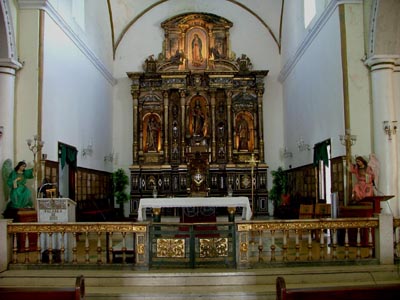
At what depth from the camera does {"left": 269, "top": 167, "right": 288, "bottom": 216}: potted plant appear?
66.2 ft

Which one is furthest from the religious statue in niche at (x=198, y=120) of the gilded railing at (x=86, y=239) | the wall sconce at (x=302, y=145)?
the gilded railing at (x=86, y=239)

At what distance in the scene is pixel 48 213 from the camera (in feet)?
31.2

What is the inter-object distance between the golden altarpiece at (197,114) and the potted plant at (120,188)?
1.48 ft

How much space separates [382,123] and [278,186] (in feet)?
28.9

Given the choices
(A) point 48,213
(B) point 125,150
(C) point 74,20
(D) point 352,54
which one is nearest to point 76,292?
(A) point 48,213

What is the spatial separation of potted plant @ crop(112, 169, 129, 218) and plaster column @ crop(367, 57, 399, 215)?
11.2 m

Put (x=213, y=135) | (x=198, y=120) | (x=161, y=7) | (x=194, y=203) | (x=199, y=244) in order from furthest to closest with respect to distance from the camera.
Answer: (x=161, y=7) → (x=198, y=120) → (x=213, y=135) → (x=194, y=203) → (x=199, y=244)

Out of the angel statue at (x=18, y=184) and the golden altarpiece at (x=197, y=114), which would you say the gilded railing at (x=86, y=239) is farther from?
the golden altarpiece at (x=197, y=114)

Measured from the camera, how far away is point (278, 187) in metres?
20.3

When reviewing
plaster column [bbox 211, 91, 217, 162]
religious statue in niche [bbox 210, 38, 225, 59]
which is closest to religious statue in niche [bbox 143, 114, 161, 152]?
plaster column [bbox 211, 91, 217, 162]

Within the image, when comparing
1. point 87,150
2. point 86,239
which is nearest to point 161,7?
point 87,150

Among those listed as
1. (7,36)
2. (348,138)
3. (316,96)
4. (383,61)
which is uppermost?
(7,36)

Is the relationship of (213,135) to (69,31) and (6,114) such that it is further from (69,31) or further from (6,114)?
(6,114)

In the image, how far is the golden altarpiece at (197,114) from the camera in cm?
2033
